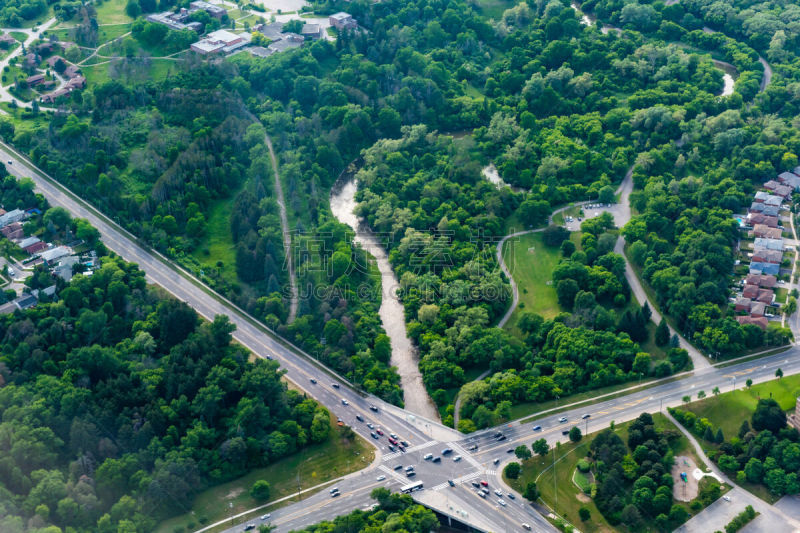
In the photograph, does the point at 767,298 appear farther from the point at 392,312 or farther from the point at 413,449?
the point at 413,449

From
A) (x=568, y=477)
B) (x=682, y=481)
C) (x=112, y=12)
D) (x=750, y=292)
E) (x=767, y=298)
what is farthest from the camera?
(x=112, y=12)

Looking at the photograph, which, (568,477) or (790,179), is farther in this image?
(790,179)

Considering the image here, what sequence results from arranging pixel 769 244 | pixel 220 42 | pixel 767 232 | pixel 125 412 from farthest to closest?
pixel 220 42, pixel 767 232, pixel 769 244, pixel 125 412

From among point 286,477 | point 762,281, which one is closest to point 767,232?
point 762,281

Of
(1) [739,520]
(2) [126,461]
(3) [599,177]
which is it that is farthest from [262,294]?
(1) [739,520]

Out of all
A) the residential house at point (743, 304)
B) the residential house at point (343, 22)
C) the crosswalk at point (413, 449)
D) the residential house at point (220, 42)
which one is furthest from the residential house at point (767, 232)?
the residential house at point (220, 42)

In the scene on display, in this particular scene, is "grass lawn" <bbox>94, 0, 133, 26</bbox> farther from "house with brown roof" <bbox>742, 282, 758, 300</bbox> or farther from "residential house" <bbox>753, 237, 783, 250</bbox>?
"house with brown roof" <bbox>742, 282, 758, 300</bbox>
